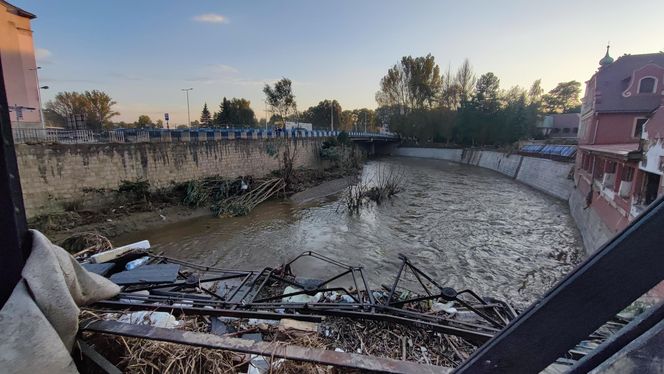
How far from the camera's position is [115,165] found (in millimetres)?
14867

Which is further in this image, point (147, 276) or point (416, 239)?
point (416, 239)

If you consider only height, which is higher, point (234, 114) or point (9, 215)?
point (234, 114)

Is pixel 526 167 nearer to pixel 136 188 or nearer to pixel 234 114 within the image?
pixel 136 188

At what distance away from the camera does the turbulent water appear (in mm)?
9180

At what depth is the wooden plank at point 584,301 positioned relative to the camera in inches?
31.7

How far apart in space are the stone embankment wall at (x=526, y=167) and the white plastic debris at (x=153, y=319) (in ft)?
75.2

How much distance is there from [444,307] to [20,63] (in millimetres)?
31416

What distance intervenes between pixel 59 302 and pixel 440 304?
16.9 feet

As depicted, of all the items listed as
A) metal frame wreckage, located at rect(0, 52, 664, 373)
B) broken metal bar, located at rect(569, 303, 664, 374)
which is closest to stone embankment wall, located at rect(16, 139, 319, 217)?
metal frame wreckage, located at rect(0, 52, 664, 373)

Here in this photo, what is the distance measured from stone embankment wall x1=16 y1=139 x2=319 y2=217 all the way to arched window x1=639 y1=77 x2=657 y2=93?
2536 cm

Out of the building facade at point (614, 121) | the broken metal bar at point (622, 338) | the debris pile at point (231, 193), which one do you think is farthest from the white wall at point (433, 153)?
the broken metal bar at point (622, 338)

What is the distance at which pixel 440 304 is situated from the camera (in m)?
5.19

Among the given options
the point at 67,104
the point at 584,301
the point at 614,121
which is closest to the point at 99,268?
the point at 584,301

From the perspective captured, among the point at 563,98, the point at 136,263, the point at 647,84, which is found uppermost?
the point at 563,98
